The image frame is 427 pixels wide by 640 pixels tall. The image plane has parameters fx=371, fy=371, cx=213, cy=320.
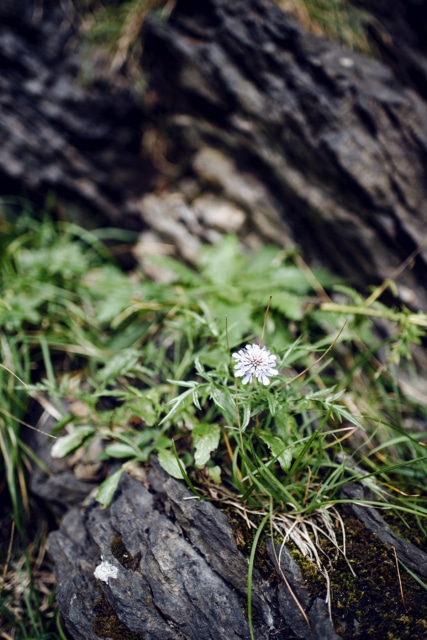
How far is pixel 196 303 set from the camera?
8.87 feet

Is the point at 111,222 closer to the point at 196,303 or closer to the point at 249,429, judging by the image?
the point at 196,303

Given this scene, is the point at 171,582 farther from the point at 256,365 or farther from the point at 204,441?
the point at 256,365

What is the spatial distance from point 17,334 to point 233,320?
1.60 meters

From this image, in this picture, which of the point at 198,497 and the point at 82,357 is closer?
the point at 198,497

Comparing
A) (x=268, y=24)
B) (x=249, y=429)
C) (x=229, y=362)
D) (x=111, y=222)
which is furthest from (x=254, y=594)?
(x=268, y=24)

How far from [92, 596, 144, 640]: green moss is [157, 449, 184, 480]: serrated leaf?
25.8 inches

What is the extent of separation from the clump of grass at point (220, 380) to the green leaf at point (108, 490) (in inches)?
0.4

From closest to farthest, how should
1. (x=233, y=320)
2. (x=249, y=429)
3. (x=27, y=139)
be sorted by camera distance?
(x=249, y=429) → (x=233, y=320) → (x=27, y=139)

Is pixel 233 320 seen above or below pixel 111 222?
above

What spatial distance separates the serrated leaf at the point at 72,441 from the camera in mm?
2197

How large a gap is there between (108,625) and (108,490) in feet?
1.92

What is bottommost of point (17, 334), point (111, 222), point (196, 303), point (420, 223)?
point (17, 334)

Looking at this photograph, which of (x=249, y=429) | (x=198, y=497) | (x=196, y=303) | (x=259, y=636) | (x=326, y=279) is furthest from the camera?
(x=326, y=279)

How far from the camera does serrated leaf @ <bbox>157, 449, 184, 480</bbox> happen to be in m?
1.93
